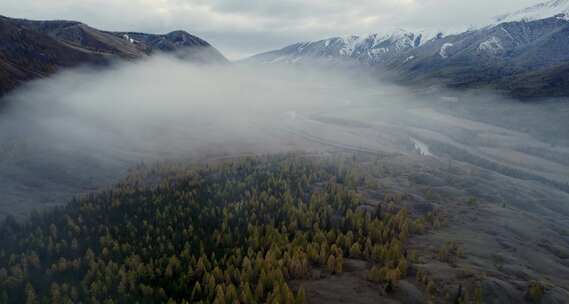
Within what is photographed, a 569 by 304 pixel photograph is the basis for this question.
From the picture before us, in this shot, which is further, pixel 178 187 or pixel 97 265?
pixel 178 187

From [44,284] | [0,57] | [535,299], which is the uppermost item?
[0,57]

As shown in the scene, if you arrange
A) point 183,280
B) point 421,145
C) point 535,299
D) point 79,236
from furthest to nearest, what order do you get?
point 421,145 < point 79,236 < point 183,280 < point 535,299

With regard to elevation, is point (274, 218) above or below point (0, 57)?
below

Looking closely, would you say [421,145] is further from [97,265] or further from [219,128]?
[97,265]

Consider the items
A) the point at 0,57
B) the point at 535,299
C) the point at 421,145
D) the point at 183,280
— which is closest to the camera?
the point at 535,299

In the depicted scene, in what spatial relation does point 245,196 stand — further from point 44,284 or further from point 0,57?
point 0,57

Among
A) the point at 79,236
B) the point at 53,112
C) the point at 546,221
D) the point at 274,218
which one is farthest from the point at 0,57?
the point at 546,221

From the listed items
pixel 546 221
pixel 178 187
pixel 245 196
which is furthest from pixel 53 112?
pixel 546 221
